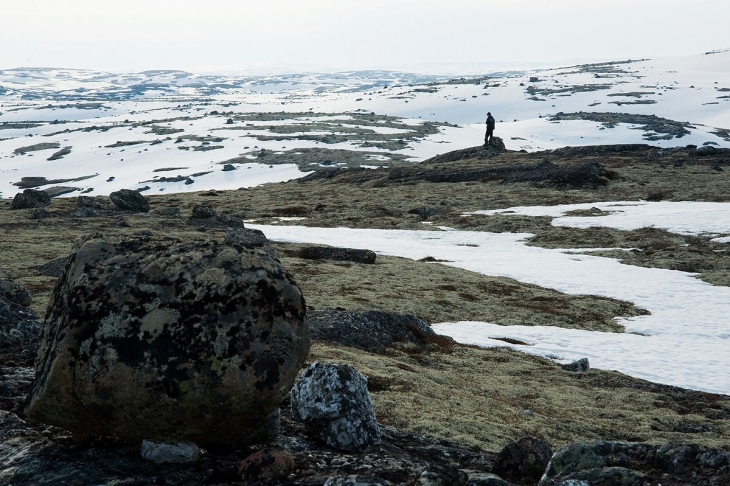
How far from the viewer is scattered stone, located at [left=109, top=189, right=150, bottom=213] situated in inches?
2479

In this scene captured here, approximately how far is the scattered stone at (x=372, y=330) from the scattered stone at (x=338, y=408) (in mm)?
10079

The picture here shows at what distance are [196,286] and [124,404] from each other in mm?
1852

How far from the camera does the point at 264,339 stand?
30.1 ft

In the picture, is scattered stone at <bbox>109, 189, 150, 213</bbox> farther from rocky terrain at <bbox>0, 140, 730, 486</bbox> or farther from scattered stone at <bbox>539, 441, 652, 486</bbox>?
scattered stone at <bbox>539, 441, 652, 486</bbox>

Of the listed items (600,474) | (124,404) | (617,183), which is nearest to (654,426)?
(600,474)

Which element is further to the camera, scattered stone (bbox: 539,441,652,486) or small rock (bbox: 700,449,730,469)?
small rock (bbox: 700,449,730,469)

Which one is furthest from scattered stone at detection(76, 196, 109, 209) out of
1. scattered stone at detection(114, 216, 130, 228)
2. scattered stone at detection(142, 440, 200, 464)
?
scattered stone at detection(142, 440, 200, 464)

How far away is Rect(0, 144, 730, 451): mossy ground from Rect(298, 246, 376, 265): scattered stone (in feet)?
3.23

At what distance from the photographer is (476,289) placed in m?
35.8

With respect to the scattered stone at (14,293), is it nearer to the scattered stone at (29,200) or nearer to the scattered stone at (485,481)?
the scattered stone at (485,481)

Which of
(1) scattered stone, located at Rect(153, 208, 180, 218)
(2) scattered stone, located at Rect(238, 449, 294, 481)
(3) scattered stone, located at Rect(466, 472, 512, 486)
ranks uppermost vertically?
(2) scattered stone, located at Rect(238, 449, 294, 481)

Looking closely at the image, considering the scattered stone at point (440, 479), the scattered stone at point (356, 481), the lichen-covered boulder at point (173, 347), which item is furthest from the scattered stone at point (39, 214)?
the scattered stone at point (440, 479)

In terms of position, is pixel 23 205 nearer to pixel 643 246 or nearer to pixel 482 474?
pixel 643 246

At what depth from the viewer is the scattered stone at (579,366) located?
22.8 meters
